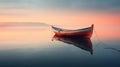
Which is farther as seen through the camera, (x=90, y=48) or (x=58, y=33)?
(x=58, y=33)

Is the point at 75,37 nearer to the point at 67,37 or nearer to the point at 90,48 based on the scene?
the point at 67,37

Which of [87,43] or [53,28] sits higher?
[53,28]

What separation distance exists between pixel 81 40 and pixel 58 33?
19.1ft

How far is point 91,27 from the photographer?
3100 cm

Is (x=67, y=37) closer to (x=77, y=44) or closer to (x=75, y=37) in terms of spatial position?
(x=75, y=37)

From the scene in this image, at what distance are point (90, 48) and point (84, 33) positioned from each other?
457 cm

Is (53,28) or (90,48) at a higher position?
(53,28)

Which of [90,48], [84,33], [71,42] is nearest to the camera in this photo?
[90,48]

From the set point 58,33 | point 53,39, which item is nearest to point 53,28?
point 58,33

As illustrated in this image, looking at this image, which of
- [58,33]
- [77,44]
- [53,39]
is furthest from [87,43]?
[58,33]

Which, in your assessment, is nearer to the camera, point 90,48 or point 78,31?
point 90,48

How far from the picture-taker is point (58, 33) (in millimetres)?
35250

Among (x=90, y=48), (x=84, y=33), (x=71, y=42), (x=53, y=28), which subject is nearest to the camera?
(x=90, y=48)

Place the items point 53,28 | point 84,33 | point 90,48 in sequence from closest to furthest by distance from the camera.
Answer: point 90,48 < point 84,33 < point 53,28
